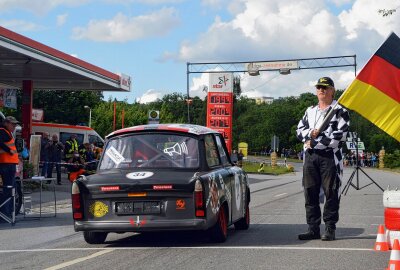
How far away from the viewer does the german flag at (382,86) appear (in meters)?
9.46

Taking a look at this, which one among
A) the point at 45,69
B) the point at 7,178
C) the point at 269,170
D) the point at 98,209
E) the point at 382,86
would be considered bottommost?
the point at 269,170

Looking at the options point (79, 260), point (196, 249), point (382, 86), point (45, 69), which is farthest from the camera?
point (45, 69)

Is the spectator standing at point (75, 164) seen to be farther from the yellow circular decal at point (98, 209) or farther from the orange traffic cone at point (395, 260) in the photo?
the orange traffic cone at point (395, 260)

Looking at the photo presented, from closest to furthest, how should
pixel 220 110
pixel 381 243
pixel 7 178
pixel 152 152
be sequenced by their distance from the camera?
pixel 381 243
pixel 152 152
pixel 7 178
pixel 220 110

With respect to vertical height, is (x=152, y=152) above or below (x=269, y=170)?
above

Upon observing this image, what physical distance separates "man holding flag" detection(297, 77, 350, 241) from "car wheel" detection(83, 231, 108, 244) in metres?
2.67

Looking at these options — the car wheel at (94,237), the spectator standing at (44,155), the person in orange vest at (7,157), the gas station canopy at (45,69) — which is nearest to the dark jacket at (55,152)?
the spectator standing at (44,155)

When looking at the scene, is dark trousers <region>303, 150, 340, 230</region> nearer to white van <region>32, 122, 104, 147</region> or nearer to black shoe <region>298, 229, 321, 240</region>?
black shoe <region>298, 229, 321, 240</region>

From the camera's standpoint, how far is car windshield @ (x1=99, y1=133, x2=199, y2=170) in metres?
10.5

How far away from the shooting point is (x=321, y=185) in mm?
10508

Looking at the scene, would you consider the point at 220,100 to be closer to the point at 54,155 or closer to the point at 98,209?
the point at 54,155

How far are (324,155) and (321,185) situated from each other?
43 centimetres

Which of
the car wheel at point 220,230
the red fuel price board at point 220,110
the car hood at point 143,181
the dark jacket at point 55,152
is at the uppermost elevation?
the red fuel price board at point 220,110

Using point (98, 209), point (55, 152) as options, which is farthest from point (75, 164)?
point (98, 209)
